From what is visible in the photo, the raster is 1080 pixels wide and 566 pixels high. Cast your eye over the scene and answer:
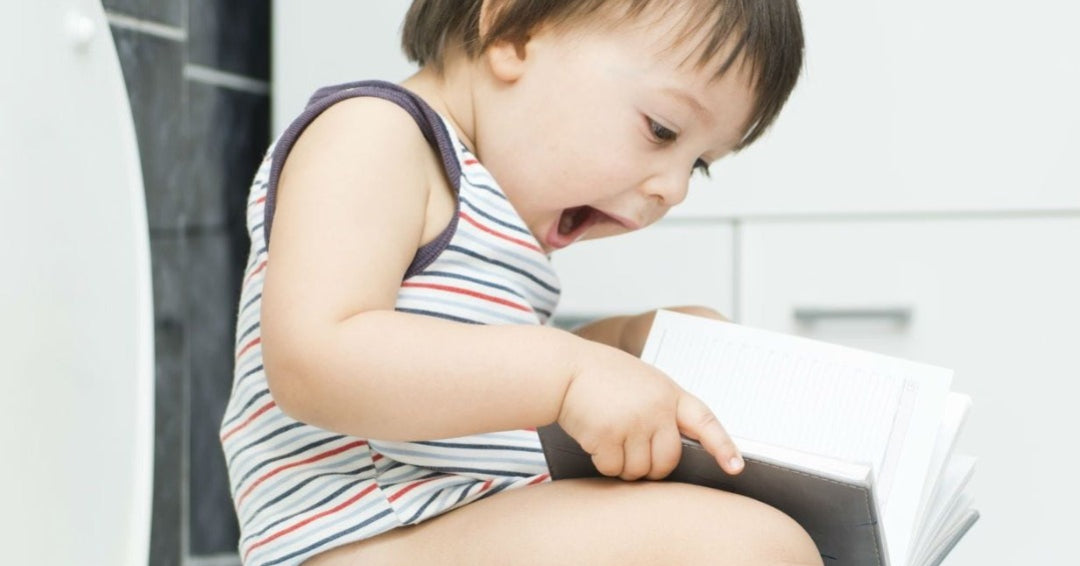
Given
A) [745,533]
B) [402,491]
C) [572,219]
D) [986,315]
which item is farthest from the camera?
[986,315]

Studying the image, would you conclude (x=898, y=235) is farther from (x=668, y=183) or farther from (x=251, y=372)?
(x=251, y=372)

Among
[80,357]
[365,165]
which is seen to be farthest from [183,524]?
[365,165]

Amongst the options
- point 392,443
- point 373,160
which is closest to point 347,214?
point 373,160

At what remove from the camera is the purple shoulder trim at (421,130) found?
2.19 ft

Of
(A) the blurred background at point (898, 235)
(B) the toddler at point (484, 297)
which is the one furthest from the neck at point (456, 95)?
(A) the blurred background at point (898, 235)

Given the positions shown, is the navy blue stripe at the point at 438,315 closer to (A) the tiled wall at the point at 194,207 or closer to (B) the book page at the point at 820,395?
(B) the book page at the point at 820,395

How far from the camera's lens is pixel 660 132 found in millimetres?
711

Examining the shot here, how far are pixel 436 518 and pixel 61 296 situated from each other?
9.1 inches

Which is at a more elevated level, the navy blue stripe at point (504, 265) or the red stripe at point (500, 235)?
the red stripe at point (500, 235)

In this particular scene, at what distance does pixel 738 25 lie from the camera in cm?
69

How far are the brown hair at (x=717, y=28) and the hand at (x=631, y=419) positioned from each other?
199 mm

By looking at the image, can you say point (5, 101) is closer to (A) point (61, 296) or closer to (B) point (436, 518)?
(A) point (61, 296)

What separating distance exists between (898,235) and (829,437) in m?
0.50

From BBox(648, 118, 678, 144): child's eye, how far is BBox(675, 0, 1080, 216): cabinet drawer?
1.36ft
